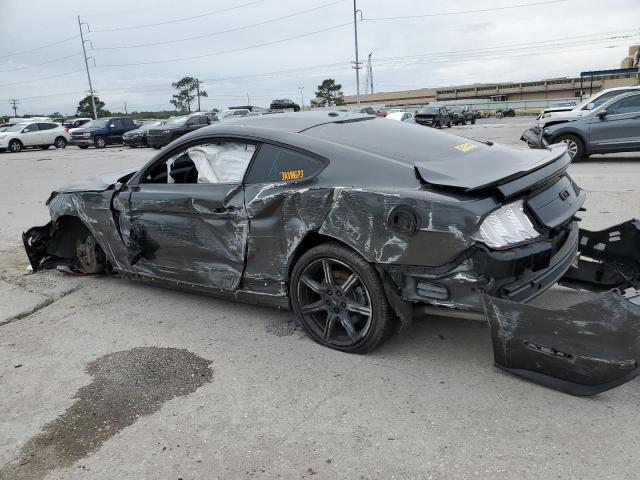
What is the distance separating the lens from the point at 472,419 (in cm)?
280

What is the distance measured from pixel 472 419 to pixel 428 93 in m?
97.1

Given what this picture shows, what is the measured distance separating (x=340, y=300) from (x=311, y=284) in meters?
0.24

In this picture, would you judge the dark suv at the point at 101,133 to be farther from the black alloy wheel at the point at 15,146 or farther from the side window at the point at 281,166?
the side window at the point at 281,166

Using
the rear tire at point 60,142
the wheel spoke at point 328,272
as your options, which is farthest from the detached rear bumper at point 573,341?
the rear tire at point 60,142

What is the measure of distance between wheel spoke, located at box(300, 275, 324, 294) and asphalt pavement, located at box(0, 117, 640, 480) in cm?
44

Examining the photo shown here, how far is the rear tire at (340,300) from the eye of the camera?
3.34 metres

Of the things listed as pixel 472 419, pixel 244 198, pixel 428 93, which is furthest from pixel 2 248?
pixel 428 93

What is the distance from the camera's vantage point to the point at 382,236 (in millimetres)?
3189

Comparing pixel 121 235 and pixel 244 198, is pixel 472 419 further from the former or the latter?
pixel 121 235

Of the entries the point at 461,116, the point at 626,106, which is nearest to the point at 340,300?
the point at 626,106

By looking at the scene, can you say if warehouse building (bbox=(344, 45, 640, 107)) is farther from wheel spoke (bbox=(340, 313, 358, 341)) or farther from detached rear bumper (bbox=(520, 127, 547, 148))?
wheel spoke (bbox=(340, 313, 358, 341))

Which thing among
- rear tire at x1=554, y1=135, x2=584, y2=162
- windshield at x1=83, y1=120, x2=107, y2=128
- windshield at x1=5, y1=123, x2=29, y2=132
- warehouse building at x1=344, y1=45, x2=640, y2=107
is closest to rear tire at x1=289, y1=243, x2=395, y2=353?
rear tire at x1=554, y1=135, x2=584, y2=162

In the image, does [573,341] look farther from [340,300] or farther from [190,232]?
[190,232]

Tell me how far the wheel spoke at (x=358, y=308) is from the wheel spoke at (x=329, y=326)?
17 cm
